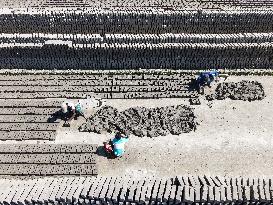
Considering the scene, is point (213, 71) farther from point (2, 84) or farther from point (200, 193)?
point (2, 84)

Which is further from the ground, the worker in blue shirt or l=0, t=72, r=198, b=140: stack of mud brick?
l=0, t=72, r=198, b=140: stack of mud brick

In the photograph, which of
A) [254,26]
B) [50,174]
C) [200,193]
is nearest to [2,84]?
[50,174]

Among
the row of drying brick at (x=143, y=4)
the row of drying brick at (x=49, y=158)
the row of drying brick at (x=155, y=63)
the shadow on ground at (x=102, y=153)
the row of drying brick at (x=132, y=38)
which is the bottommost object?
the row of drying brick at (x=49, y=158)

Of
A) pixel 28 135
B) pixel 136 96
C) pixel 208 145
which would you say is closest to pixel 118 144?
pixel 136 96

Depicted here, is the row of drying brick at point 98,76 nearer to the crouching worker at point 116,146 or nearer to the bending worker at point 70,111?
the bending worker at point 70,111

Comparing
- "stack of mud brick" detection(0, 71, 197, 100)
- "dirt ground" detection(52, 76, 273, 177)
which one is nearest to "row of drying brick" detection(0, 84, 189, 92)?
"stack of mud brick" detection(0, 71, 197, 100)

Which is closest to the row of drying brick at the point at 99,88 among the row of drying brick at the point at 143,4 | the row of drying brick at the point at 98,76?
the row of drying brick at the point at 98,76

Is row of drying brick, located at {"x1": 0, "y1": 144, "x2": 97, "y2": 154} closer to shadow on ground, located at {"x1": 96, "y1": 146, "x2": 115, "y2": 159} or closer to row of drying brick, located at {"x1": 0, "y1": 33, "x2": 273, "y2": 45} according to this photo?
shadow on ground, located at {"x1": 96, "y1": 146, "x2": 115, "y2": 159}

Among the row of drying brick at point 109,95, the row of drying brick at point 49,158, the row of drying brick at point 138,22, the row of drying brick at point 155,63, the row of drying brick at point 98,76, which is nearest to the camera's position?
the row of drying brick at point 49,158
